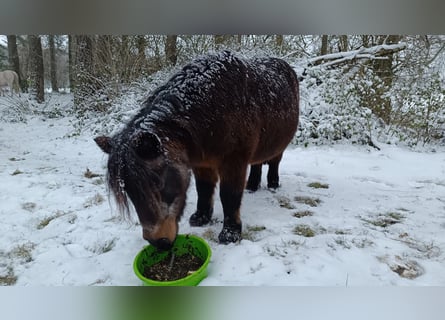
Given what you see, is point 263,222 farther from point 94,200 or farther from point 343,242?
point 94,200

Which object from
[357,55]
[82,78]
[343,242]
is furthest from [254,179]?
[82,78]

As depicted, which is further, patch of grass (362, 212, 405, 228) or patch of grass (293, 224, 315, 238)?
patch of grass (362, 212, 405, 228)

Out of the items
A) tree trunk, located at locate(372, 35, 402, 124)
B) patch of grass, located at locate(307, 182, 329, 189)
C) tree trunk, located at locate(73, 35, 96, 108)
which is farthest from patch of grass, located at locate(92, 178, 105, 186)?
tree trunk, located at locate(372, 35, 402, 124)

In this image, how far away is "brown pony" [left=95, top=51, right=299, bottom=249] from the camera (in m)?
1.05

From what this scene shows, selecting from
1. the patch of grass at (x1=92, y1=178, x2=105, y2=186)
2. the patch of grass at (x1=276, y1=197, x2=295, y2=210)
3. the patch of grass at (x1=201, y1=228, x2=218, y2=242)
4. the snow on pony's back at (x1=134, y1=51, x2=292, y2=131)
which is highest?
the snow on pony's back at (x1=134, y1=51, x2=292, y2=131)

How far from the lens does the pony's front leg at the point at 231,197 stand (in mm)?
1416

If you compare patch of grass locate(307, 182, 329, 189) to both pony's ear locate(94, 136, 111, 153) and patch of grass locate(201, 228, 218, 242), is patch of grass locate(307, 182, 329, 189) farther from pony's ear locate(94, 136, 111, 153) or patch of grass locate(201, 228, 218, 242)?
pony's ear locate(94, 136, 111, 153)

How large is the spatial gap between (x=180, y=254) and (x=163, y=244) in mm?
228

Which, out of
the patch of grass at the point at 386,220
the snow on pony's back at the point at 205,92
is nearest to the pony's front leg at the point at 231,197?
the snow on pony's back at the point at 205,92

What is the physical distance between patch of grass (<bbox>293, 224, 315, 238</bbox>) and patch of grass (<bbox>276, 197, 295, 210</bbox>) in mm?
265

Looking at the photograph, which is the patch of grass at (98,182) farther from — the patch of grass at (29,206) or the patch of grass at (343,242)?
the patch of grass at (343,242)

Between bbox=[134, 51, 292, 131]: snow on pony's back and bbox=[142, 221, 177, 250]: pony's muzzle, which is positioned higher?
bbox=[134, 51, 292, 131]: snow on pony's back

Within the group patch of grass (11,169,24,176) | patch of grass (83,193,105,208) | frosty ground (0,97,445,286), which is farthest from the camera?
patch of grass (11,169,24,176)
